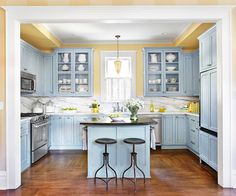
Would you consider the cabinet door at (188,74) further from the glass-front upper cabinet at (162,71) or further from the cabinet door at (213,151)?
the cabinet door at (213,151)

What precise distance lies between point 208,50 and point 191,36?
1.06 meters

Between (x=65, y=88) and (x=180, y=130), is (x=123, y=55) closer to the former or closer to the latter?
(x=65, y=88)

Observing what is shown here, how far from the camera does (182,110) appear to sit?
6.56 metres

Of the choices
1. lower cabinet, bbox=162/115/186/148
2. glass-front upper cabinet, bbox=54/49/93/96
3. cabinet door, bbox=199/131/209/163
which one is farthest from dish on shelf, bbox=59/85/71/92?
cabinet door, bbox=199/131/209/163

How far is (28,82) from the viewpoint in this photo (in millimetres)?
5195

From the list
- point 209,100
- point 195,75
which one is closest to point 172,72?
point 195,75

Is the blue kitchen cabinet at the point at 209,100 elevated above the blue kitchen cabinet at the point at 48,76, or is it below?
below

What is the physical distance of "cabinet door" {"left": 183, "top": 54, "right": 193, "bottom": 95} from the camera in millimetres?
6414

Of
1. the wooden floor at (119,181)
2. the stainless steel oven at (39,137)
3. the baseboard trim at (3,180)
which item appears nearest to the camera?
the wooden floor at (119,181)

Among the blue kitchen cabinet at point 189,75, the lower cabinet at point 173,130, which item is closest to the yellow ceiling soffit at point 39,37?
the lower cabinet at point 173,130

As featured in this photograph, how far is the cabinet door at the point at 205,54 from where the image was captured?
14.1 ft

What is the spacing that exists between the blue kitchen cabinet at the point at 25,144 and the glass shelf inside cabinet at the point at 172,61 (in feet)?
12.6

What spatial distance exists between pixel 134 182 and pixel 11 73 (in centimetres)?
242

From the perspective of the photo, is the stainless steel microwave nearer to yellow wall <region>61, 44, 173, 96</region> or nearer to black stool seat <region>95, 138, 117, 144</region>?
yellow wall <region>61, 44, 173, 96</region>
